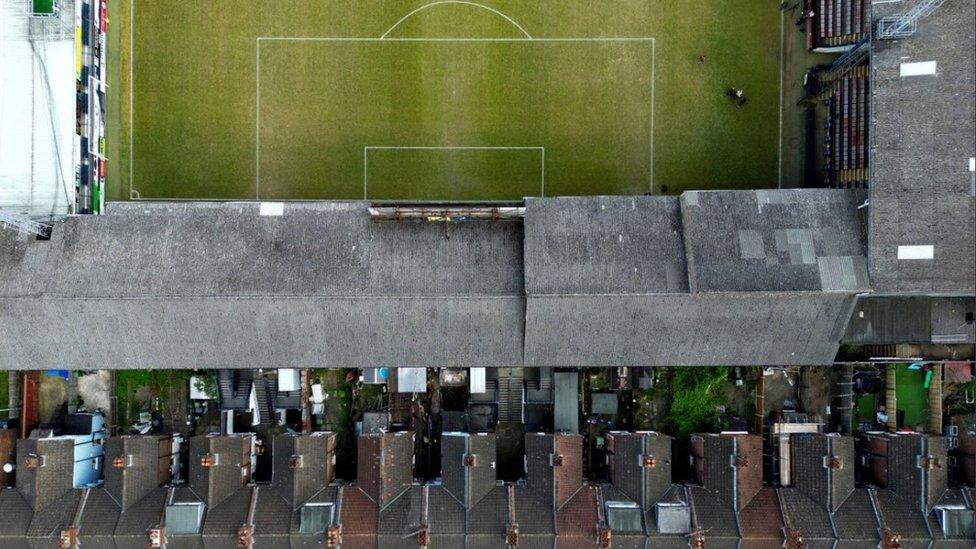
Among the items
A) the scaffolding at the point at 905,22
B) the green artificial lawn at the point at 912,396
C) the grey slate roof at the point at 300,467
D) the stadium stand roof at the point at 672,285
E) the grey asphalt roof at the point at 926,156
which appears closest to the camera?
the scaffolding at the point at 905,22

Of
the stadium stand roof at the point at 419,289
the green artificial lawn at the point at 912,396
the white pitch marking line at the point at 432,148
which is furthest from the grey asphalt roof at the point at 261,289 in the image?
the green artificial lawn at the point at 912,396

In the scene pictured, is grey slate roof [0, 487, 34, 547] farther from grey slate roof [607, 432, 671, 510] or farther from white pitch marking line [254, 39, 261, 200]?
grey slate roof [607, 432, 671, 510]

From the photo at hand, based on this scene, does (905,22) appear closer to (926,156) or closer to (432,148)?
(926,156)

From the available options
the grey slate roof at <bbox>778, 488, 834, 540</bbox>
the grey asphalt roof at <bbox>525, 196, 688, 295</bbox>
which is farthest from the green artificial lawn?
the grey asphalt roof at <bbox>525, 196, 688, 295</bbox>

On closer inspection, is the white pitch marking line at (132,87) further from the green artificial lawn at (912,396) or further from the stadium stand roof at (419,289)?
the green artificial lawn at (912,396)

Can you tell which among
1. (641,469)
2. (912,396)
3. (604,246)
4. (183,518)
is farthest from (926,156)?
(183,518)

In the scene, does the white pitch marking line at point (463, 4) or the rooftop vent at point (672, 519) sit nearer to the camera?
the rooftop vent at point (672, 519)
